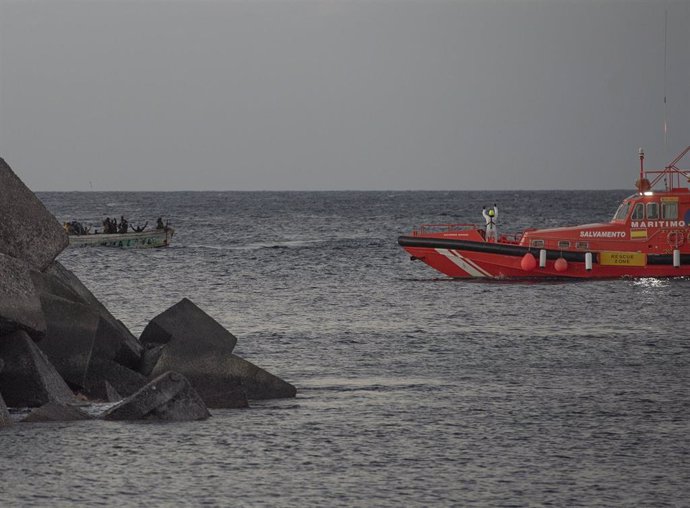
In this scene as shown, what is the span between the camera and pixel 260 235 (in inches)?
3738

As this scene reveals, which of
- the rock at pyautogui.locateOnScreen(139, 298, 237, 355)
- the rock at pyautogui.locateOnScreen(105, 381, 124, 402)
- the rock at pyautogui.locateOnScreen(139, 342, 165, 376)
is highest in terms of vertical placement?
the rock at pyautogui.locateOnScreen(139, 298, 237, 355)

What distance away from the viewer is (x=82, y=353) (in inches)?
687

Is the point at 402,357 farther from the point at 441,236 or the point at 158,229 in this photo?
the point at 158,229

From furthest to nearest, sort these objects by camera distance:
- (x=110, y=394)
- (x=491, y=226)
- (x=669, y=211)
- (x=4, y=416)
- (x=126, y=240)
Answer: (x=126, y=240), (x=491, y=226), (x=669, y=211), (x=110, y=394), (x=4, y=416)

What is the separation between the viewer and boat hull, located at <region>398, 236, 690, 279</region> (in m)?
39.2

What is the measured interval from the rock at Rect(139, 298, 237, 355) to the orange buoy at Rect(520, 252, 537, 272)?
21.6 meters

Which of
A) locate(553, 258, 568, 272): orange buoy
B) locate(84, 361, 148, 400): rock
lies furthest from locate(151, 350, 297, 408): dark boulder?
locate(553, 258, 568, 272): orange buoy

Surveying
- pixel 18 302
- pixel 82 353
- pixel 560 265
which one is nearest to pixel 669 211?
pixel 560 265

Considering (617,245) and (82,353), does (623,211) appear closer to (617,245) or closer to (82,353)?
(617,245)

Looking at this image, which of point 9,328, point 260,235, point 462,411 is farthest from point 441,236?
point 260,235

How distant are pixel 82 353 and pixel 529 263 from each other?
23534 millimetres

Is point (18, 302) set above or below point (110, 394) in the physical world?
above

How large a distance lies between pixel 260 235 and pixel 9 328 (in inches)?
3106

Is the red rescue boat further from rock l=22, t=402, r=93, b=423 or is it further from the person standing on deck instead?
rock l=22, t=402, r=93, b=423
